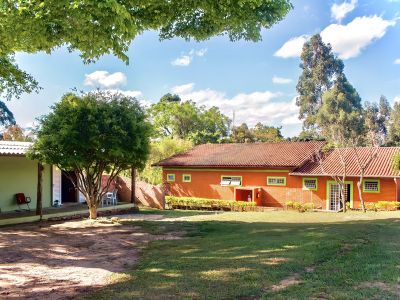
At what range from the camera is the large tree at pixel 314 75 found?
5775 cm

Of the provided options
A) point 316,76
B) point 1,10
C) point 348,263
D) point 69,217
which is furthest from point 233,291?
point 316,76

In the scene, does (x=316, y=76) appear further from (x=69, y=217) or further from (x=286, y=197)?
(x=69, y=217)

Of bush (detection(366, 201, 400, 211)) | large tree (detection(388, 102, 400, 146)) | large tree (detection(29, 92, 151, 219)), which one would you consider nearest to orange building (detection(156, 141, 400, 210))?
bush (detection(366, 201, 400, 211))

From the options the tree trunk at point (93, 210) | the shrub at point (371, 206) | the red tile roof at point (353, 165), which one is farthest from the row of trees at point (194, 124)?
the tree trunk at point (93, 210)

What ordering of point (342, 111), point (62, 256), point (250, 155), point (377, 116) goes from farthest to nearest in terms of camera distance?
1. point (377, 116)
2. point (342, 111)
3. point (250, 155)
4. point (62, 256)

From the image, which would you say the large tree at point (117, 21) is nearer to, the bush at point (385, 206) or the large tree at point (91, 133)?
the large tree at point (91, 133)

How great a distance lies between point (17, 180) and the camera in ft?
62.0

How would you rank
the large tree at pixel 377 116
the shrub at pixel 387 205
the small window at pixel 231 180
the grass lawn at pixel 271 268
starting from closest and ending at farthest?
1. the grass lawn at pixel 271 268
2. the shrub at pixel 387 205
3. the small window at pixel 231 180
4. the large tree at pixel 377 116

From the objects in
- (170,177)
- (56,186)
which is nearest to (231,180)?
(170,177)

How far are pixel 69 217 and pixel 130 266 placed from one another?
10531 millimetres

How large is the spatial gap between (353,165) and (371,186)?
2.00 m

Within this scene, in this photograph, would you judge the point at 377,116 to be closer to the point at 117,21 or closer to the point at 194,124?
the point at 194,124

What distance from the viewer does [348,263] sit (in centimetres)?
773

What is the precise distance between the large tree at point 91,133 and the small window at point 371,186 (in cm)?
1596
